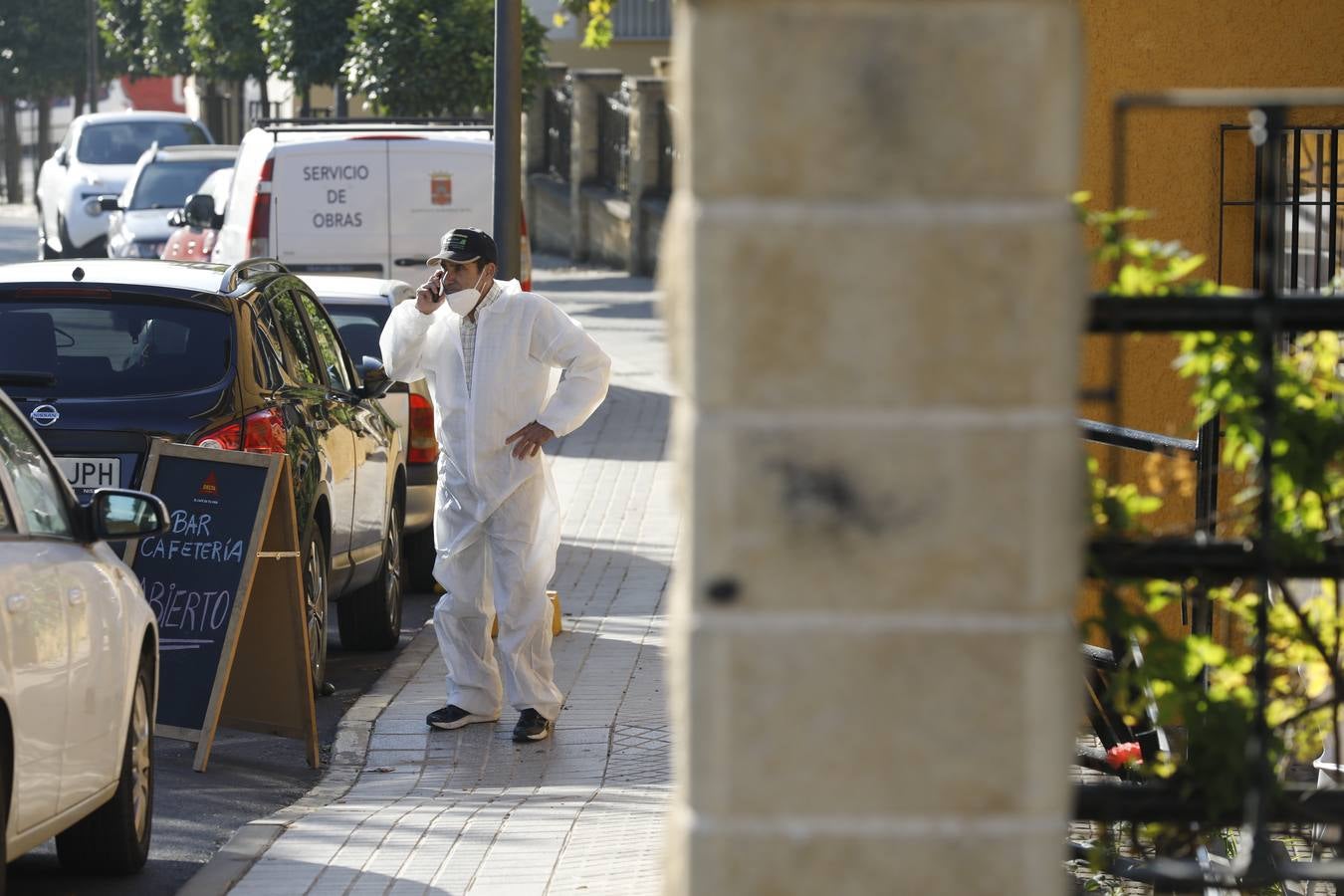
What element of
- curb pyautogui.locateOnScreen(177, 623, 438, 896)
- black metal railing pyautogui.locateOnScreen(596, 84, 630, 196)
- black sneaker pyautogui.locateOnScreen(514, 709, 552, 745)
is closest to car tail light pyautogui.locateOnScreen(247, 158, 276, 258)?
curb pyautogui.locateOnScreen(177, 623, 438, 896)

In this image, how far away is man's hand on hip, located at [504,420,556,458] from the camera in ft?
27.8

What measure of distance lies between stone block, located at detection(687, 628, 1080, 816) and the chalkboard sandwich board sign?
573cm

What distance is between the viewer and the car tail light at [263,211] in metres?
17.0

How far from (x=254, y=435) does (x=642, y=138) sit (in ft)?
82.1

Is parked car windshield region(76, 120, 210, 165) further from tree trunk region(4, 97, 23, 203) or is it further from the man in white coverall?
tree trunk region(4, 97, 23, 203)

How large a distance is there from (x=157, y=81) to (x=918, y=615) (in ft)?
251

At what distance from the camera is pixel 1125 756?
224 inches

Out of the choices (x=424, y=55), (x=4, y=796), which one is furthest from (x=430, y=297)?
(x=424, y=55)

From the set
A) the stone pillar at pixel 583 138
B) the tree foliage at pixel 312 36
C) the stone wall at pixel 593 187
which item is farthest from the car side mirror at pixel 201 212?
the stone pillar at pixel 583 138

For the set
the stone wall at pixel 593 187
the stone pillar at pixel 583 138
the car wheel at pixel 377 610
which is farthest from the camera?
the stone pillar at pixel 583 138

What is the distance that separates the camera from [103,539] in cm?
638

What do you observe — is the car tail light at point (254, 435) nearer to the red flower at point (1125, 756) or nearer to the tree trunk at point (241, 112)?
the red flower at point (1125, 756)

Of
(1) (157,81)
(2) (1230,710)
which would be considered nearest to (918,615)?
(2) (1230,710)

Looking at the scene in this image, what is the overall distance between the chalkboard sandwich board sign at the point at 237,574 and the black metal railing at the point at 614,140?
27.0 meters
